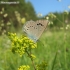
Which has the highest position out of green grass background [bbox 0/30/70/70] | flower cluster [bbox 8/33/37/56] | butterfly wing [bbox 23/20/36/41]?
butterfly wing [bbox 23/20/36/41]

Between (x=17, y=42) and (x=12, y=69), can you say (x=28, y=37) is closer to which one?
(x=17, y=42)

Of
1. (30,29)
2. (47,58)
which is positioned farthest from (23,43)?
(47,58)

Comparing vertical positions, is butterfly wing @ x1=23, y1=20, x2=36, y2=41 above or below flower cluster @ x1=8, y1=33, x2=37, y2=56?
above

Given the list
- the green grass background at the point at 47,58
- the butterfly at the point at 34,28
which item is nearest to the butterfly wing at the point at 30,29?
A: the butterfly at the point at 34,28

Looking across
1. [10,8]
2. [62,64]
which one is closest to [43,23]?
[62,64]

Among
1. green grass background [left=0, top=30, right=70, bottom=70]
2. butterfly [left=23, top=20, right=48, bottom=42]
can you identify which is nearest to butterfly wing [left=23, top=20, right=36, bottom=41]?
butterfly [left=23, top=20, right=48, bottom=42]

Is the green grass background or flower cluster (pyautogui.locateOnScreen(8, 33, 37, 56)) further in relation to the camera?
the green grass background

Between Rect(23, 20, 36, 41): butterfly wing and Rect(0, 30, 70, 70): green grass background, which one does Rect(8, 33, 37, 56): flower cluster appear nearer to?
Rect(23, 20, 36, 41): butterfly wing

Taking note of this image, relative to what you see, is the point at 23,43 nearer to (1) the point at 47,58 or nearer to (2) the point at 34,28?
(2) the point at 34,28

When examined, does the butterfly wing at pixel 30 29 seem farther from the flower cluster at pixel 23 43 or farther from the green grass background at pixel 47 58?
the green grass background at pixel 47 58
